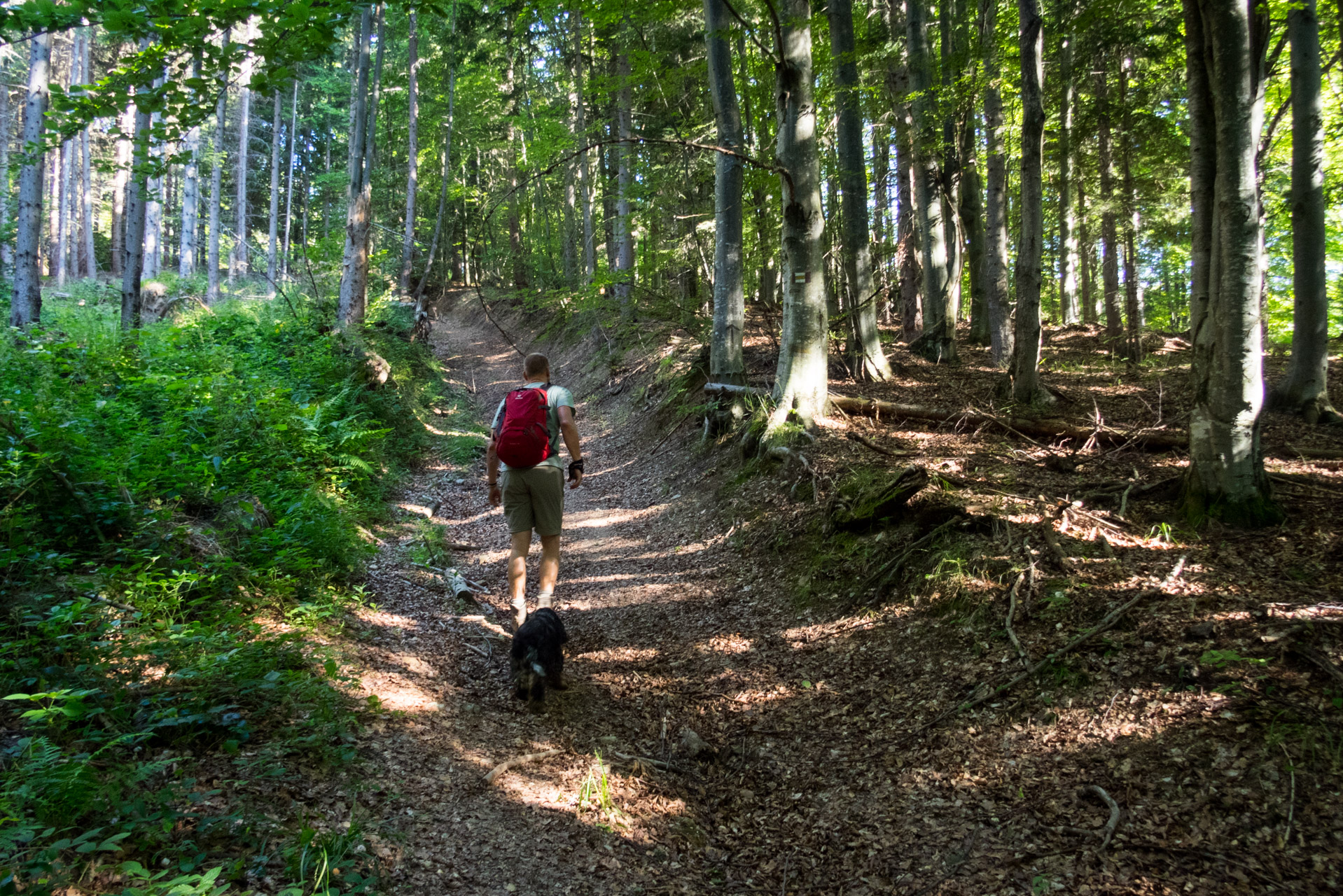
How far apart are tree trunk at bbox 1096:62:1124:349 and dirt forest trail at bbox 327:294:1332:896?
1062 cm

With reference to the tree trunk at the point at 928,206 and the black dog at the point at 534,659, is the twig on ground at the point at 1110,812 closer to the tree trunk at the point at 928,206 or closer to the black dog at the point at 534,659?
the black dog at the point at 534,659

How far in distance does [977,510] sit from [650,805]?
341 cm

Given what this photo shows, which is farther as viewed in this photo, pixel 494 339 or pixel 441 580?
pixel 494 339

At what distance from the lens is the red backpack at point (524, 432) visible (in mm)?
5125

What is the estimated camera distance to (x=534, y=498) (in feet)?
17.4

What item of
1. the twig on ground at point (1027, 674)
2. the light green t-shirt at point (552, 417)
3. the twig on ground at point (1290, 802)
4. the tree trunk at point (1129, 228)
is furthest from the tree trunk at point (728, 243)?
the twig on ground at point (1290, 802)

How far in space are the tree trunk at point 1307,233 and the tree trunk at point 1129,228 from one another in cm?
408

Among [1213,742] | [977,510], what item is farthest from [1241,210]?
[1213,742]

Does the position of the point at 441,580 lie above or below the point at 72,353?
below

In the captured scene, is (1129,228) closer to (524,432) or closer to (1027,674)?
(1027,674)

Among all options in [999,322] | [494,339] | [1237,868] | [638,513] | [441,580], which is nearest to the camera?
[1237,868]

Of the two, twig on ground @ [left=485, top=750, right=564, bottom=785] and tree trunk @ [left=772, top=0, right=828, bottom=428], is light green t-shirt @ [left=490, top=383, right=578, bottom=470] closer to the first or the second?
twig on ground @ [left=485, top=750, right=564, bottom=785]

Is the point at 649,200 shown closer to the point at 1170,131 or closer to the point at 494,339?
the point at 1170,131

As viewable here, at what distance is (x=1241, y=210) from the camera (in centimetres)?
448
